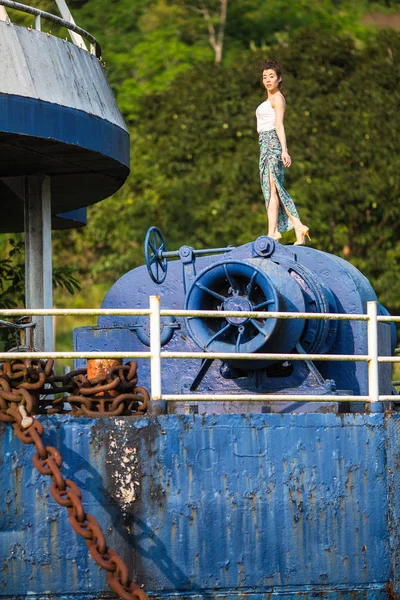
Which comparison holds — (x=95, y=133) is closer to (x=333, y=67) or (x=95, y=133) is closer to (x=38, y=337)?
(x=38, y=337)

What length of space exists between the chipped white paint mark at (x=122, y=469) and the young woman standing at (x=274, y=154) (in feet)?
9.97

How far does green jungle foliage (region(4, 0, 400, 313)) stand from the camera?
2900cm

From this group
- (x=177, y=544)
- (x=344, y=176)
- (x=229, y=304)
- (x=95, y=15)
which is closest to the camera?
(x=177, y=544)

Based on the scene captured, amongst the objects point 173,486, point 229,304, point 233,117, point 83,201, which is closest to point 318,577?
point 173,486

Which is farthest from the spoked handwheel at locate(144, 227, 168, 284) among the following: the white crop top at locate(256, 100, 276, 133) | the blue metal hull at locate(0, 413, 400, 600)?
the blue metal hull at locate(0, 413, 400, 600)

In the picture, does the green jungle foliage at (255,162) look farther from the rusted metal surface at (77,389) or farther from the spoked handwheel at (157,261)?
the rusted metal surface at (77,389)

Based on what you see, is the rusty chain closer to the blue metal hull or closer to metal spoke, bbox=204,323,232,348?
the blue metal hull

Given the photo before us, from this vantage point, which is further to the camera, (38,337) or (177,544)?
(38,337)

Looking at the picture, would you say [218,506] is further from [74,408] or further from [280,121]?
[280,121]

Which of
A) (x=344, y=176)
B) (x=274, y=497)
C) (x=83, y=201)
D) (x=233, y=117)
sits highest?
(x=233, y=117)

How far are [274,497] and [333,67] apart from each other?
24681mm

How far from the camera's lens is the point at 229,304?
9727mm

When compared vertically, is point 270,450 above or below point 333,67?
below

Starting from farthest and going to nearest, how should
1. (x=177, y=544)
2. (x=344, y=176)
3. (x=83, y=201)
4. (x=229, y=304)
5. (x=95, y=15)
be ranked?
(x=95, y=15), (x=344, y=176), (x=83, y=201), (x=229, y=304), (x=177, y=544)
